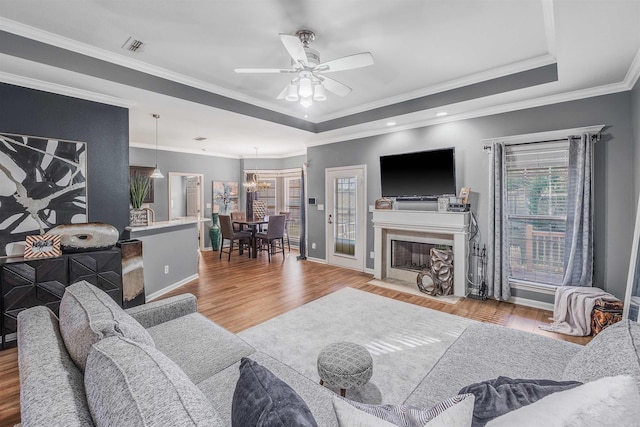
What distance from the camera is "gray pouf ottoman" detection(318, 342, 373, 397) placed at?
1741 millimetres

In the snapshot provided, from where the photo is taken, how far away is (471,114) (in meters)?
4.14

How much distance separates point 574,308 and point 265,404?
3699 millimetres

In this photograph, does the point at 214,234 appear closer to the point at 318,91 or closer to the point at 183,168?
the point at 183,168

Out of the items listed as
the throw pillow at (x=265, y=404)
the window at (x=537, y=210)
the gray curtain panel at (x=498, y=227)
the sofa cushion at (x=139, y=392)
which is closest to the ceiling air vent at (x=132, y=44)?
the sofa cushion at (x=139, y=392)

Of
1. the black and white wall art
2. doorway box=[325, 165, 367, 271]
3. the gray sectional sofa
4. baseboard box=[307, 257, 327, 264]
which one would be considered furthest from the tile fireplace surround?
the black and white wall art

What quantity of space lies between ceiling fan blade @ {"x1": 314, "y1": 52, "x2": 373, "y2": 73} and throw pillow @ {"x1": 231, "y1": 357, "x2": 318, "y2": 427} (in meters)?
2.36

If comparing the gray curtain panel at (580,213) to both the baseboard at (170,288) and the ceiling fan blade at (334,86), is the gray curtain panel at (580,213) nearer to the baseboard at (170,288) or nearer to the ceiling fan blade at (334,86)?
the ceiling fan blade at (334,86)

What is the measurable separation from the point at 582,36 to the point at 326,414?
3114 millimetres

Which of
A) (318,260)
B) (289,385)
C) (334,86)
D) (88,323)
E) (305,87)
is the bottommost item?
(318,260)

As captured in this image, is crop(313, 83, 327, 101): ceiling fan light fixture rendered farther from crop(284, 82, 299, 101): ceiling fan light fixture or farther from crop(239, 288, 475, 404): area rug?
crop(239, 288, 475, 404): area rug

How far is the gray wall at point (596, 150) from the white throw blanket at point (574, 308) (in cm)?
41

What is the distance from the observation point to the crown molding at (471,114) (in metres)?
3.29

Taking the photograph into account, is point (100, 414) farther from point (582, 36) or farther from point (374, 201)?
point (374, 201)

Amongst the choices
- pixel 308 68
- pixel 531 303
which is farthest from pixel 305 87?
pixel 531 303
